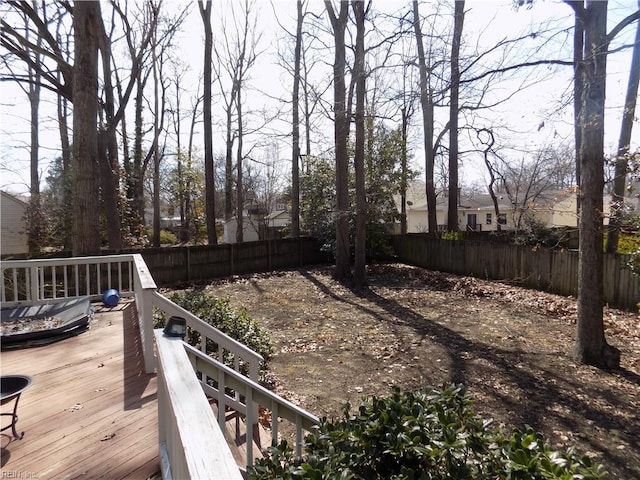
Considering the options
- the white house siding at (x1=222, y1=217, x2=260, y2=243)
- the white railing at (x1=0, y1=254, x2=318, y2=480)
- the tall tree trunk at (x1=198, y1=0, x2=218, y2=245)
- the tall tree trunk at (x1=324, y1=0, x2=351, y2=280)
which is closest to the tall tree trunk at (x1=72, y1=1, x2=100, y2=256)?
the white railing at (x1=0, y1=254, x2=318, y2=480)

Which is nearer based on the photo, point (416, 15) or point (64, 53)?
point (64, 53)

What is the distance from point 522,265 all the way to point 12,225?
2176 centimetres

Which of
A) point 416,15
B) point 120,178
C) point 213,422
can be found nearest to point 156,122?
point 120,178

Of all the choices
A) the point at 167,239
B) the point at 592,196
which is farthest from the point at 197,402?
the point at 167,239

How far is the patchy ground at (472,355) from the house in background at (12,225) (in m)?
13.7

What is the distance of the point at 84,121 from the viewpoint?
6.89 m

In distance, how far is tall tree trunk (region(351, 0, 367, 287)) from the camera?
1029 cm

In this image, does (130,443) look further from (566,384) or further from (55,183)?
(55,183)

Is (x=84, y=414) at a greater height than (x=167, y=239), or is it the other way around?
(x=167, y=239)

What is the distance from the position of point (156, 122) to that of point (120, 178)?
694cm

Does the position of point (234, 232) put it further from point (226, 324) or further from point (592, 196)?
point (592, 196)

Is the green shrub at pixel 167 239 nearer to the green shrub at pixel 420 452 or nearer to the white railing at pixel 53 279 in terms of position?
the white railing at pixel 53 279

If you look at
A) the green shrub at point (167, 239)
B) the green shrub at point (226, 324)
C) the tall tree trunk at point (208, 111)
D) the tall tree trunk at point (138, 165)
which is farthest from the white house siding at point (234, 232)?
the green shrub at point (226, 324)

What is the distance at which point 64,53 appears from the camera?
34.0 ft
